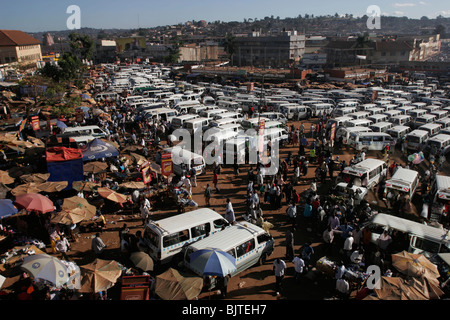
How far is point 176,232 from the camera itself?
30.7 ft

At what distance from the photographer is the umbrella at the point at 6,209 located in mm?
10117

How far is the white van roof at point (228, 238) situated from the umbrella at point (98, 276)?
2.12 metres

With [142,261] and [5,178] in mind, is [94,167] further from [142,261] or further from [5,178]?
[142,261]

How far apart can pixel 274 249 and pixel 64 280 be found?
6266mm

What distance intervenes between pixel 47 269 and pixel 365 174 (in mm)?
12327

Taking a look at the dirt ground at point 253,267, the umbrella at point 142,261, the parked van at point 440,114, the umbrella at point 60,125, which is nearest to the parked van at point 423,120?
the parked van at point 440,114

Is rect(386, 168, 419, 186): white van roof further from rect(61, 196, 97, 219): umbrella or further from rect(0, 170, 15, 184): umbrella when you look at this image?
rect(0, 170, 15, 184): umbrella

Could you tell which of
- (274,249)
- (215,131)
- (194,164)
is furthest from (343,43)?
A: (274,249)

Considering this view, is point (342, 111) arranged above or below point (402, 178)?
above

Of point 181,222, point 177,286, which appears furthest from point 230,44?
point 177,286

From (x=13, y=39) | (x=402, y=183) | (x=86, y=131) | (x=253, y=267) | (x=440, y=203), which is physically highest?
(x=13, y=39)

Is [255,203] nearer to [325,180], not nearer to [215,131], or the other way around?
[325,180]

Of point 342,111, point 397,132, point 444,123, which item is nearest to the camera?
point 397,132

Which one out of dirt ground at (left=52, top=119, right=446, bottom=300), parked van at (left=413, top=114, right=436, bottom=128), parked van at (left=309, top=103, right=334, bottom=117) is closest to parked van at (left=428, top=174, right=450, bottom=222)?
dirt ground at (left=52, top=119, right=446, bottom=300)
